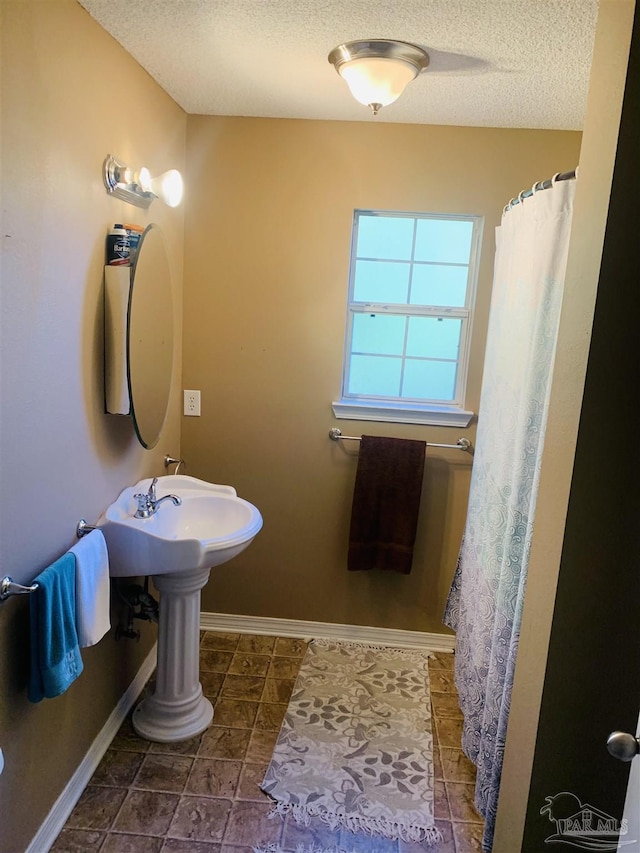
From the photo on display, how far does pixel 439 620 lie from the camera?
2.98 meters

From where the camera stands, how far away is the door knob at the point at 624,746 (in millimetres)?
1004

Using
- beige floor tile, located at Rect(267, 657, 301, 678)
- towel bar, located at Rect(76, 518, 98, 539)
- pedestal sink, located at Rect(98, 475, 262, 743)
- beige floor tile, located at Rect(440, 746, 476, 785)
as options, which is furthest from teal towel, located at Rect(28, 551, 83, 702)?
beige floor tile, located at Rect(440, 746, 476, 785)

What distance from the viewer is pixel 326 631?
3.04 metres

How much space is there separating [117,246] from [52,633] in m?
1.16

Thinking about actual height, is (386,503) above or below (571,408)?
below

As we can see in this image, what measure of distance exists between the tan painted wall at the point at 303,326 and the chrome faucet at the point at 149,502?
0.61 m

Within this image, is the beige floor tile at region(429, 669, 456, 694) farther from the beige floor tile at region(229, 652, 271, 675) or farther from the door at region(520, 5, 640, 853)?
the door at region(520, 5, 640, 853)

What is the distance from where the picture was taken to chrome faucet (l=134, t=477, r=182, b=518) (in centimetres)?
217

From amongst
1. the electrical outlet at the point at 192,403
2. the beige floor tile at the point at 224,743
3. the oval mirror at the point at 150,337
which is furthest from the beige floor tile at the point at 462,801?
the electrical outlet at the point at 192,403

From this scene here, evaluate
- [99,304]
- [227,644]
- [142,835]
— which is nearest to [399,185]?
[99,304]

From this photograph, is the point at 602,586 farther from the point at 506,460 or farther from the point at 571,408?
the point at 506,460

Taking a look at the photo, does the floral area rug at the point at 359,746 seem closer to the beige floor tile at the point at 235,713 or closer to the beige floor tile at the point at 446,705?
the beige floor tile at the point at 446,705

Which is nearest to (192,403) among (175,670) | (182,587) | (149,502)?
(149,502)

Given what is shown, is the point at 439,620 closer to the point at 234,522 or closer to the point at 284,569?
the point at 284,569
